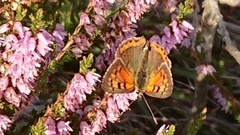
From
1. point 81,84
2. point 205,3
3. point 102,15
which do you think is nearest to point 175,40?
point 102,15

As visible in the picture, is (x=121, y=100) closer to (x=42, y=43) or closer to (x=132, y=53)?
(x=132, y=53)

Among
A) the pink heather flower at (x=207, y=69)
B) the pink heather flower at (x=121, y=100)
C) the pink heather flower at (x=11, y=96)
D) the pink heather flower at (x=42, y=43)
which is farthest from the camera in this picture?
the pink heather flower at (x=207, y=69)

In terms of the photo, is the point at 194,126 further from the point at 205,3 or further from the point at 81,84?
the point at 205,3

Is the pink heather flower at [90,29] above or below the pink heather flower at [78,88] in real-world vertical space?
above

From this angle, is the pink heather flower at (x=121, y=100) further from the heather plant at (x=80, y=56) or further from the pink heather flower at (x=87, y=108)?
the pink heather flower at (x=87, y=108)

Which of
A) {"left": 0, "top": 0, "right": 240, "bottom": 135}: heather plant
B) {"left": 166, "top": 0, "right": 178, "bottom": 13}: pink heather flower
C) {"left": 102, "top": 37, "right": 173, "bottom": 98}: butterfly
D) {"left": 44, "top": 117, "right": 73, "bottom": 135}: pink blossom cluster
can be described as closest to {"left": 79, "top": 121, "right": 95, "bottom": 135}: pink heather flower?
{"left": 0, "top": 0, "right": 240, "bottom": 135}: heather plant

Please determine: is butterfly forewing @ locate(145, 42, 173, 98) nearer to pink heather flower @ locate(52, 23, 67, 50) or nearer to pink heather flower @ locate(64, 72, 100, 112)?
pink heather flower @ locate(64, 72, 100, 112)

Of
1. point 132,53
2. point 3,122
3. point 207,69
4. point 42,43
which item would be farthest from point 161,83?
point 207,69

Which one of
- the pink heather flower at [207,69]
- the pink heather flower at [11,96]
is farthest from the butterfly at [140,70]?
the pink heather flower at [207,69]
